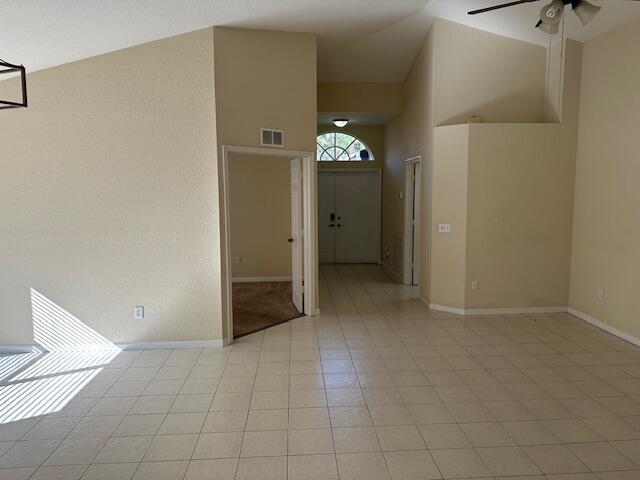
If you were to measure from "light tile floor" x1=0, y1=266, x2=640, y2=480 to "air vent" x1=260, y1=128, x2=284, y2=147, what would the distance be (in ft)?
6.99

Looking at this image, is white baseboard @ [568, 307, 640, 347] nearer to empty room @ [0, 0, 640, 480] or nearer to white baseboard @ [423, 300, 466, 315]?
empty room @ [0, 0, 640, 480]

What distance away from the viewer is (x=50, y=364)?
14.0 feet

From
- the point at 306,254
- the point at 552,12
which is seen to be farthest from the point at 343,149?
the point at 552,12

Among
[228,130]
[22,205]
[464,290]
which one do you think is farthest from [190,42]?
[464,290]

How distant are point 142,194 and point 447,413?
3.36 metres

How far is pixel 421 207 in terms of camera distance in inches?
263

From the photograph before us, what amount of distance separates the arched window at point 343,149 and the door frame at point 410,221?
2.27m

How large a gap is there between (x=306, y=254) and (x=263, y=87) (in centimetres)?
202

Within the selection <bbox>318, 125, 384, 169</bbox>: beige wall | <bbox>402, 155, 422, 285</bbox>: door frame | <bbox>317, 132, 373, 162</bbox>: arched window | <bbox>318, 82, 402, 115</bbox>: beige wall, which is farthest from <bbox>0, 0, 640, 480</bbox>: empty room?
<bbox>317, 132, 373, 162</bbox>: arched window

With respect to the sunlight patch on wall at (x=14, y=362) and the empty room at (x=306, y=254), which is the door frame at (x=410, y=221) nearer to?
the empty room at (x=306, y=254)

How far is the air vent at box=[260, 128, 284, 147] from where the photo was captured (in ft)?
16.5

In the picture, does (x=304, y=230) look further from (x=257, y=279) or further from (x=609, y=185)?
(x=609, y=185)

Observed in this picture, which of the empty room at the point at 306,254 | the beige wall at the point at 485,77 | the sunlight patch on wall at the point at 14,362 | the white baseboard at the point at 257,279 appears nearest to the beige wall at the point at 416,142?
the empty room at the point at 306,254

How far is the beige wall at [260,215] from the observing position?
25.7 ft
